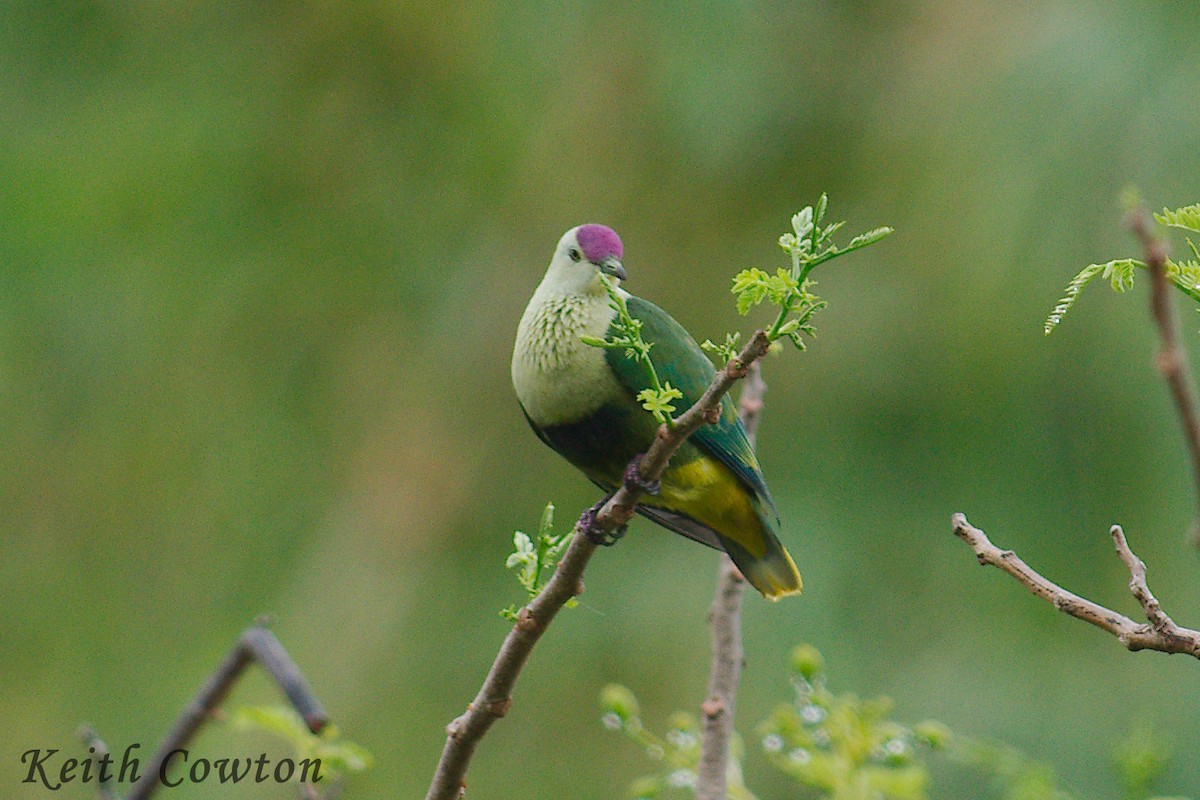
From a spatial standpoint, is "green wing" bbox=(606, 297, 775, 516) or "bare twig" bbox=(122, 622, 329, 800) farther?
"green wing" bbox=(606, 297, 775, 516)

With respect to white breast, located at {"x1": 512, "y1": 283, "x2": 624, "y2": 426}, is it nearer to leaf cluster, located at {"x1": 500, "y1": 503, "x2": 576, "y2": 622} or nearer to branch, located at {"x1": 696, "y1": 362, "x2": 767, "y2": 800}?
branch, located at {"x1": 696, "y1": 362, "x2": 767, "y2": 800}

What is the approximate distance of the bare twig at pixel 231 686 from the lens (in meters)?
1.38

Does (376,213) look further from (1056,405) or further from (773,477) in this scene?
(1056,405)

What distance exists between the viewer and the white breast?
6.91ft

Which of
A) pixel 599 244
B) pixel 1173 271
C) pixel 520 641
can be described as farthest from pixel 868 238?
pixel 599 244

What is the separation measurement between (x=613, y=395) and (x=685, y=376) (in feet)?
0.39

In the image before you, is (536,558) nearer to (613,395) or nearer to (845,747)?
(845,747)

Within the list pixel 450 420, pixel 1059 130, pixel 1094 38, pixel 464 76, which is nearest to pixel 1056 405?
pixel 1059 130

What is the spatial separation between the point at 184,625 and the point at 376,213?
189 centimetres

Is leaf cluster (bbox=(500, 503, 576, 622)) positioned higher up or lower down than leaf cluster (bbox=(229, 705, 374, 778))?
higher up

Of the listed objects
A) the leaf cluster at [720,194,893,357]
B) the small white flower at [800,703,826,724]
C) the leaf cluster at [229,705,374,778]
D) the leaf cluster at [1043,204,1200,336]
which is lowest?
the leaf cluster at [229,705,374,778]

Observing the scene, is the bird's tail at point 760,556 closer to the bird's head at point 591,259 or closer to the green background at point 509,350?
the bird's head at point 591,259

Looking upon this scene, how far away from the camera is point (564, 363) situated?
2107 mm

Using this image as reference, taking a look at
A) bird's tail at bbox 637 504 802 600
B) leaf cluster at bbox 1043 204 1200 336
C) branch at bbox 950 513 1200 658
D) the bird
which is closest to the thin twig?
branch at bbox 950 513 1200 658
